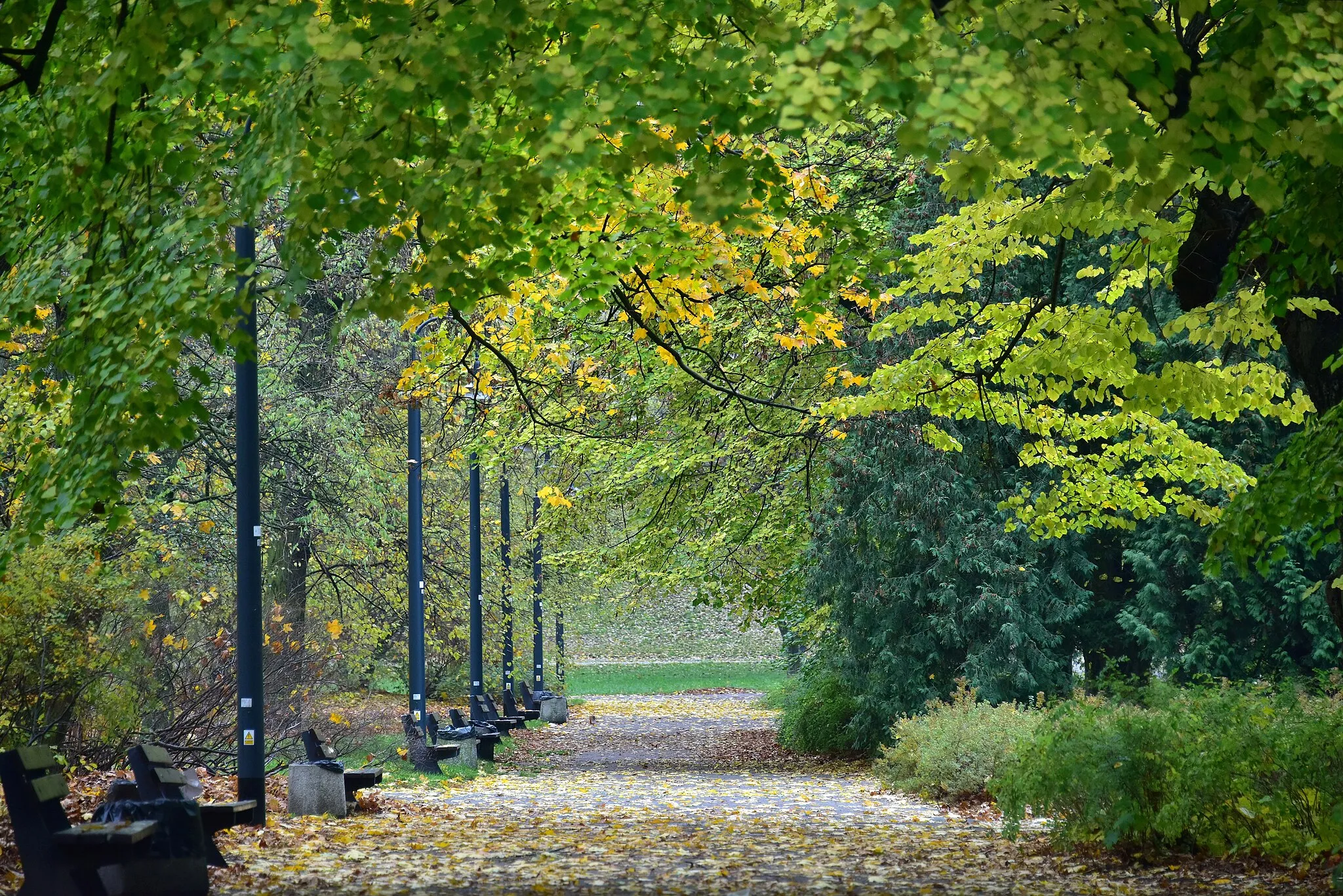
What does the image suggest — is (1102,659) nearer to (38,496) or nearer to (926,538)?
(926,538)

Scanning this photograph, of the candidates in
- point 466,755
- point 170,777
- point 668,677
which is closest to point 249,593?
point 170,777

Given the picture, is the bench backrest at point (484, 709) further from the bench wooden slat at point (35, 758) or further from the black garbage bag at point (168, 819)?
the bench wooden slat at point (35, 758)

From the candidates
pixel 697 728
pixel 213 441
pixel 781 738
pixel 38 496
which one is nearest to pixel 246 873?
pixel 38 496

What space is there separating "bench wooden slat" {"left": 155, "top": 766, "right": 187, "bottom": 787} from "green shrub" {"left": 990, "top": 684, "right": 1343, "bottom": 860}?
570cm

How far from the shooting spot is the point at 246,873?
8.48m

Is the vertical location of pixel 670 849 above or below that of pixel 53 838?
below

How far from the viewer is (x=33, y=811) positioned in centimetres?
652

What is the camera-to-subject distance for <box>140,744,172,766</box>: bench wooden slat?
301 inches

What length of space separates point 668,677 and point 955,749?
1724 inches

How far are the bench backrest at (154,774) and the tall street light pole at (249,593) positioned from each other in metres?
2.21

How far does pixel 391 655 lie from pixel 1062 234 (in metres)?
22.4

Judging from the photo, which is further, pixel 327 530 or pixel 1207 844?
pixel 327 530

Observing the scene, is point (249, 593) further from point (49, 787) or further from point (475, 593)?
point (475, 593)

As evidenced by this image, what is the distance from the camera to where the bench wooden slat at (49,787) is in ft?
21.4
